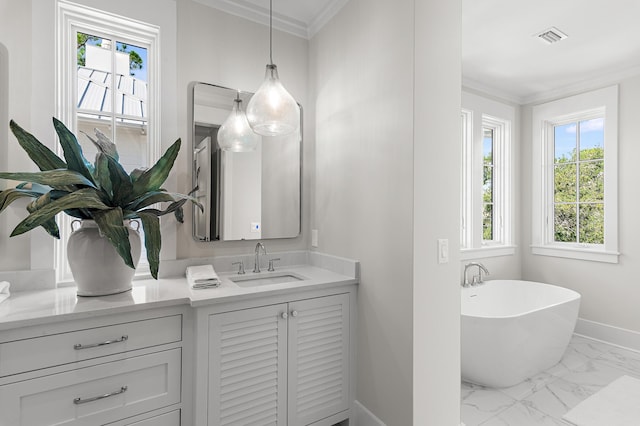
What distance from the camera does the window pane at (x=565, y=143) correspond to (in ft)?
11.6

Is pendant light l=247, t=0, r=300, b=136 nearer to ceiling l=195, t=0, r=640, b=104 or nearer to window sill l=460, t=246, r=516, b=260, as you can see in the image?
ceiling l=195, t=0, r=640, b=104

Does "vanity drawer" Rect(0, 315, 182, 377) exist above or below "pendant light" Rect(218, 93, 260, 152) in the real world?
below

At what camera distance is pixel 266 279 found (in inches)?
83.2

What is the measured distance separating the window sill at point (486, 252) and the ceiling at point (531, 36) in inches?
67.4

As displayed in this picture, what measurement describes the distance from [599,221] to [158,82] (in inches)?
163

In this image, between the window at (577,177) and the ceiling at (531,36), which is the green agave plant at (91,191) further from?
the window at (577,177)

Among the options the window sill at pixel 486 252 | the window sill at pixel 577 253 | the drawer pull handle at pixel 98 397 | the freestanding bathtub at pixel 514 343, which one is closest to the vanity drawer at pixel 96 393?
the drawer pull handle at pixel 98 397

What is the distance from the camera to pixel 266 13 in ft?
7.42

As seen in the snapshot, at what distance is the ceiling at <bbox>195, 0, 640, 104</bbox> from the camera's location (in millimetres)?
2162

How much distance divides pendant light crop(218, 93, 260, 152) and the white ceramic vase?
2.94 feet

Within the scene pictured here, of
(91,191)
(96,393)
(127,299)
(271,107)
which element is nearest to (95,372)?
(96,393)

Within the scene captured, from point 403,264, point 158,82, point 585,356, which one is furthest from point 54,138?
point 585,356

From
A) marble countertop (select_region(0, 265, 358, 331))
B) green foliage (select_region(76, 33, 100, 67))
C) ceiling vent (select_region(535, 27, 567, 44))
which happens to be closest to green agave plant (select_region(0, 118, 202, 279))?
marble countertop (select_region(0, 265, 358, 331))

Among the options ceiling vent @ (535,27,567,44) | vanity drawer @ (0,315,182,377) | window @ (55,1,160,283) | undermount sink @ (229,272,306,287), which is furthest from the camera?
ceiling vent @ (535,27,567,44)
